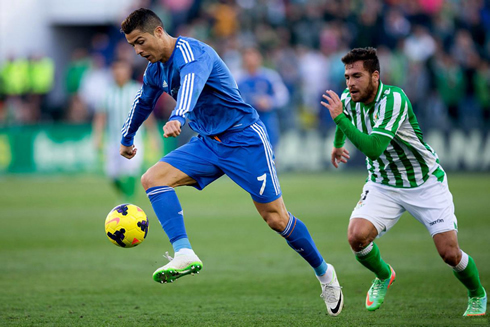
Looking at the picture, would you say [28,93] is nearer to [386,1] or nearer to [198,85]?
[386,1]

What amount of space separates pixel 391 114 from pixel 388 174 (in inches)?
25.0

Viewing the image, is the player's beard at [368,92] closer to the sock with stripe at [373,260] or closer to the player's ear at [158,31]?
the sock with stripe at [373,260]

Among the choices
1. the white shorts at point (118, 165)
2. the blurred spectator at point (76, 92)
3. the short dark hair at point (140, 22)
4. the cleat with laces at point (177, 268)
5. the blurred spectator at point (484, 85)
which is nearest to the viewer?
the cleat with laces at point (177, 268)

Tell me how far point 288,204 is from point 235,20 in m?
9.83

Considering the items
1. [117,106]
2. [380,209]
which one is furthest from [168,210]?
[117,106]

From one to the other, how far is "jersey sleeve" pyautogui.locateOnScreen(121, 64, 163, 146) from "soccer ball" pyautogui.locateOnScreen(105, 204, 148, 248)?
694 millimetres

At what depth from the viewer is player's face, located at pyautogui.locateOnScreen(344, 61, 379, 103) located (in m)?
5.95

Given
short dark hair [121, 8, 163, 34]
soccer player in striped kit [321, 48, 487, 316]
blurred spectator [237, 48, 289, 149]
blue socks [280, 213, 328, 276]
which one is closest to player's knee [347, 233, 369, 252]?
soccer player in striped kit [321, 48, 487, 316]

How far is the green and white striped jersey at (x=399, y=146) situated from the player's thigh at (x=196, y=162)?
1.25m

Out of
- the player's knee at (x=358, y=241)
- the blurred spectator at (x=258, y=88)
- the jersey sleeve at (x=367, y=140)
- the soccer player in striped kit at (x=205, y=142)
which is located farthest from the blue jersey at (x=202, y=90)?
the blurred spectator at (x=258, y=88)

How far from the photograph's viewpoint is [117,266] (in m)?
8.48

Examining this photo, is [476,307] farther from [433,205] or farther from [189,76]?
[189,76]

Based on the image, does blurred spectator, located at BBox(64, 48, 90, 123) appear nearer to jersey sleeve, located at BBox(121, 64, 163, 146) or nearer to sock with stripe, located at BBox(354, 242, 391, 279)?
jersey sleeve, located at BBox(121, 64, 163, 146)

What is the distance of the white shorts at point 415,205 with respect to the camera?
604 centimetres
